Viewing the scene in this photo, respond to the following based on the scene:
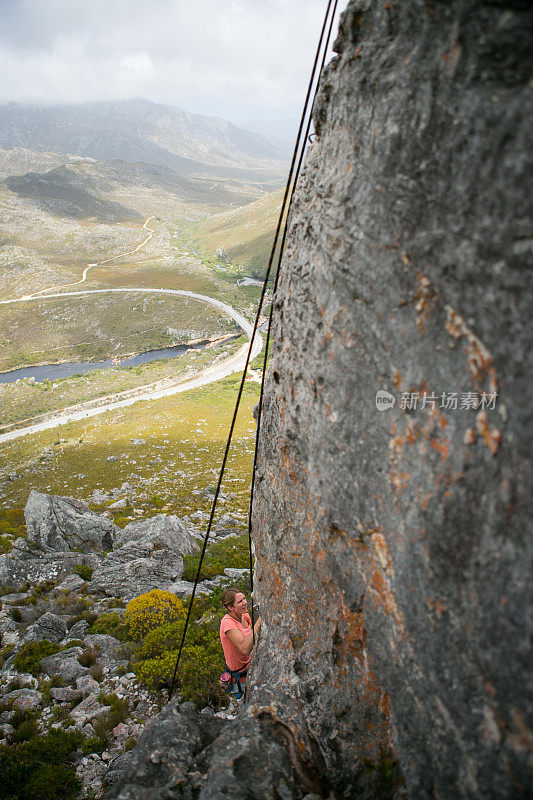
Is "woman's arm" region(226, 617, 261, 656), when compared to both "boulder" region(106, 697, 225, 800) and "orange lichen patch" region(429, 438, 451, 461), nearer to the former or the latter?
"boulder" region(106, 697, 225, 800)

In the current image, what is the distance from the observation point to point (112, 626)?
13219 millimetres

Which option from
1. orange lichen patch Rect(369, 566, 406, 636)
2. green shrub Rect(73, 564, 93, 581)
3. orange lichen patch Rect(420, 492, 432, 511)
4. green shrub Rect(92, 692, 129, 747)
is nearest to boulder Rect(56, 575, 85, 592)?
green shrub Rect(73, 564, 93, 581)

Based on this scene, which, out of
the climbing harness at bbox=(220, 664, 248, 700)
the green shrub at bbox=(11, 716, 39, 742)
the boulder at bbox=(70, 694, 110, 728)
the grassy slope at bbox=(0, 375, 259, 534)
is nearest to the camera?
the climbing harness at bbox=(220, 664, 248, 700)

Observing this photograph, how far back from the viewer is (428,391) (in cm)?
358

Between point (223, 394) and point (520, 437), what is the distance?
59.9 meters

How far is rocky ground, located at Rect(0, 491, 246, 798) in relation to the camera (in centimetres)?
619

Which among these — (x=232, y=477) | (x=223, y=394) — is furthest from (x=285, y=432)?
(x=223, y=394)

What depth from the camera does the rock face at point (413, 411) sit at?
9.31 feet

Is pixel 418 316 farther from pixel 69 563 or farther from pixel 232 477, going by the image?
pixel 232 477

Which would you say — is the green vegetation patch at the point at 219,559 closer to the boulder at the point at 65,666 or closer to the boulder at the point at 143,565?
the boulder at the point at 143,565

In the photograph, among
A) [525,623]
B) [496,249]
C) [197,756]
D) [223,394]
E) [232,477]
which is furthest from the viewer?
[223,394]

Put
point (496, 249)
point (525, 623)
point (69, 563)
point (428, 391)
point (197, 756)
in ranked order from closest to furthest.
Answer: point (525, 623)
point (496, 249)
point (428, 391)
point (197, 756)
point (69, 563)

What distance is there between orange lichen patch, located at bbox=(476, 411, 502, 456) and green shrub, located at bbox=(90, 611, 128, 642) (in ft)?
43.0

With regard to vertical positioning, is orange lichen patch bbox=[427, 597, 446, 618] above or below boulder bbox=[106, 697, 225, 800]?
above
